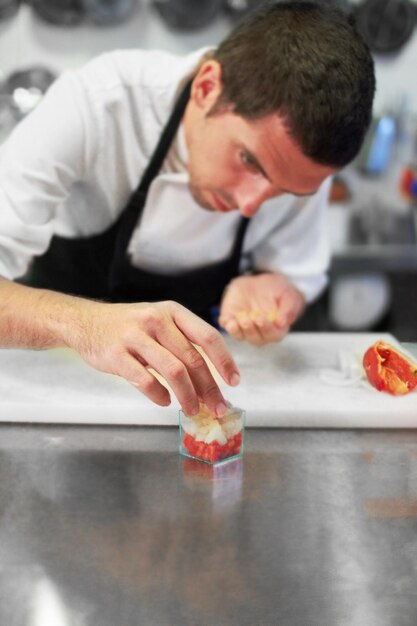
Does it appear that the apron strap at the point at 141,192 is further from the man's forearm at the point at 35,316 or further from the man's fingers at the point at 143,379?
the man's fingers at the point at 143,379

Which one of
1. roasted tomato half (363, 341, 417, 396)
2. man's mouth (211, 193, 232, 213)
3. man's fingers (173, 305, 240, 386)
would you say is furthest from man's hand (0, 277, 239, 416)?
man's mouth (211, 193, 232, 213)

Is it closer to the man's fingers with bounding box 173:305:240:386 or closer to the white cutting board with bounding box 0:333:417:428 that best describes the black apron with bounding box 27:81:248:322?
the white cutting board with bounding box 0:333:417:428

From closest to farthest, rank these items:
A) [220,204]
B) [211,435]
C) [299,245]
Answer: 1. [211,435]
2. [220,204]
3. [299,245]

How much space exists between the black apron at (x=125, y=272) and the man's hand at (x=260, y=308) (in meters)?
0.13

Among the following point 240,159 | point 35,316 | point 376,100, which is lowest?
point 376,100

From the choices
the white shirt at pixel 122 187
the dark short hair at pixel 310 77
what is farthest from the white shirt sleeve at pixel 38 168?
the dark short hair at pixel 310 77

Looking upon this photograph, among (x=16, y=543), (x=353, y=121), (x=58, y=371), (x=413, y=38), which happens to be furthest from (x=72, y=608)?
(x=413, y=38)

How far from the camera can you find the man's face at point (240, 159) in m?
1.08

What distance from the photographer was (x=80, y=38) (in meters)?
2.31

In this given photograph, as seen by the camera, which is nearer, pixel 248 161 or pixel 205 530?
pixel 205 530

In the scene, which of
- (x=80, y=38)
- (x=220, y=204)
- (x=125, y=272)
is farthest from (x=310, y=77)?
(x=80, y=38)

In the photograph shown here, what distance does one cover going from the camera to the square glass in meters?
0.86

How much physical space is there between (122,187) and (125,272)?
15 centimetres

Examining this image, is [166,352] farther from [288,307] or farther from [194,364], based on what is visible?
[288,307]
